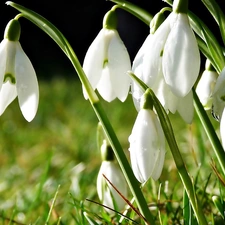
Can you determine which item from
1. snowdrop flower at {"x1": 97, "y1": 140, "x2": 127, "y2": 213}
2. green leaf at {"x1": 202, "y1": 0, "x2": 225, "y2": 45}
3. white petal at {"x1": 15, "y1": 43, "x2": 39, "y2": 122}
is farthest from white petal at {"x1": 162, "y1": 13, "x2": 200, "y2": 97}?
snowdrop flower at {"x1": 97, "y1": 140, "x2": 127, "y2": 213}

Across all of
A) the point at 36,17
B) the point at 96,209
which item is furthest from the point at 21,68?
the point at 96,209

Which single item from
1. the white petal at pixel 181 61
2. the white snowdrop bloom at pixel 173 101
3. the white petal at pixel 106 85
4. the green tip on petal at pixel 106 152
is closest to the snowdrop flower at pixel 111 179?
the green tip on petal at pixel 106 152

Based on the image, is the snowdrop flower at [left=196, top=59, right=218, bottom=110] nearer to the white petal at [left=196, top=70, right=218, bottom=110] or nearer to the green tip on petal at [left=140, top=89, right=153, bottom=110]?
the white petal at [left=196, top=70, right=218, bottom=110]

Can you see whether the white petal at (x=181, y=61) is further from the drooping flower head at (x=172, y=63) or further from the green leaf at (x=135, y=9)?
the green leaf at (x=135, y=9)

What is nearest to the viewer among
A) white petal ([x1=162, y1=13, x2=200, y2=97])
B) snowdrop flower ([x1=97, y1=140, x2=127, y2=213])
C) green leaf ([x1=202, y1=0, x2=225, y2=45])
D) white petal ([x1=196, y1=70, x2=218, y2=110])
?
white petal ([x1=162, y1=13, x2=200, y2=97])

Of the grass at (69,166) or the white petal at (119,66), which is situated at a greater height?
the white petal at (119,66)

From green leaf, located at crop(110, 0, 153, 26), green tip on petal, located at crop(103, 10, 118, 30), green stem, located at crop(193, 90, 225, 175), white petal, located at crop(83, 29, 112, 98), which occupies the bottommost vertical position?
green stem, located at crop(193, 90, 225, 175)

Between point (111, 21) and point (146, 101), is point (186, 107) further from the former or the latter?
point (111, 21)
